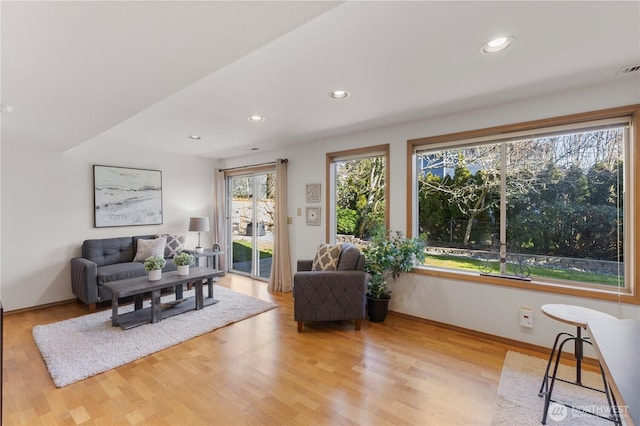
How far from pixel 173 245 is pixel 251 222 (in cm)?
141

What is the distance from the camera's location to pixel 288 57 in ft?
6.28

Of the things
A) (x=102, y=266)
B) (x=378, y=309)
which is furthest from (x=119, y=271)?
(x=378, y=309)

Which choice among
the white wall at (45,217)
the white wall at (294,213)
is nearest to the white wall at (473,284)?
the white wall at (294,213)

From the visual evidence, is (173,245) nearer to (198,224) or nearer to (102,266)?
(198,224)

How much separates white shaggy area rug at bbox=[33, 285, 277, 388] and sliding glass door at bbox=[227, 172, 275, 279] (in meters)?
1.58

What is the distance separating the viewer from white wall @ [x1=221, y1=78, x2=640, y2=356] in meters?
2.44

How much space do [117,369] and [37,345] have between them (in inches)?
43.5

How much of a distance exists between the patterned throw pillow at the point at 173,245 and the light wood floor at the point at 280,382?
182 centimetres

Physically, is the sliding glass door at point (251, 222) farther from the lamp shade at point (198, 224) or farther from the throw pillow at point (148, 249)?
the throw pillow at point (148, 249)

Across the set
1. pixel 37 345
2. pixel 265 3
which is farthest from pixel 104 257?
pixel 265 3

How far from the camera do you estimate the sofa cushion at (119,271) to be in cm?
364

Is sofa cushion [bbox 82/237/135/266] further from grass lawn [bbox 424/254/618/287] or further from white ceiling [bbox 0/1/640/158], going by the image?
grass lawn [bbox 424/254/618/287]

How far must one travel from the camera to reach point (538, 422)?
5.81ft

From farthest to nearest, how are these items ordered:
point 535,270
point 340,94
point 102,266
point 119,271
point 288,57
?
1. point 102,266
2. point 119,271
3. point 535,270
4. point 340,94
5. point 288,57
